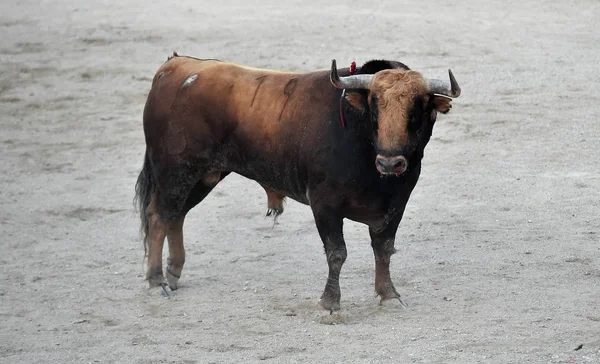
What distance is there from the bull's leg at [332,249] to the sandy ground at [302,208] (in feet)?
0.46

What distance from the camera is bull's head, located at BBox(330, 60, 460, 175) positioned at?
6957 mm

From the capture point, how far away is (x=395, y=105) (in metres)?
7.00

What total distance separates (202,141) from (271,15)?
7.56 metres

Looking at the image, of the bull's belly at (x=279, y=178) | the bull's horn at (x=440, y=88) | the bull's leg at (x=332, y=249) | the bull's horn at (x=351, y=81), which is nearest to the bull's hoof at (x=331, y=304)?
the bull's leg at (x=332, y=249)

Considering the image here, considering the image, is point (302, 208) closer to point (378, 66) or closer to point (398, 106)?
point (378, 66)

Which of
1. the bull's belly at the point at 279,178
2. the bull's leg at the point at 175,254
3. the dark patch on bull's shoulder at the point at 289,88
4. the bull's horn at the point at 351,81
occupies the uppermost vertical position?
the bull's horn at the point at 351,81

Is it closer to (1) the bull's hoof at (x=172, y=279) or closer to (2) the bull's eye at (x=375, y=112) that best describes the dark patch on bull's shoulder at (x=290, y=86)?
(2) the bull's eye at (x=375, y=112)

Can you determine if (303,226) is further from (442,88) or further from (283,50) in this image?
(283,50)

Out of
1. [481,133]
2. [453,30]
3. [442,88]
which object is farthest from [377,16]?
[442,88]

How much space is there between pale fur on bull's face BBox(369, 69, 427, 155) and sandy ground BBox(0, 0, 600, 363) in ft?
3.97

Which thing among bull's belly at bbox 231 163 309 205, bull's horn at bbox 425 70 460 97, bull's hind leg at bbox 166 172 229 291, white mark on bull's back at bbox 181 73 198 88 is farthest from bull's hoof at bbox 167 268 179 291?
bull's horn at bbox 425 70 460 97

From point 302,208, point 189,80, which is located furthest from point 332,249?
point 302,208

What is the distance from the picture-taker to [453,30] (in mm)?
14305

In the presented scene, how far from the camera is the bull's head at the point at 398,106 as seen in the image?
22.8 feet
